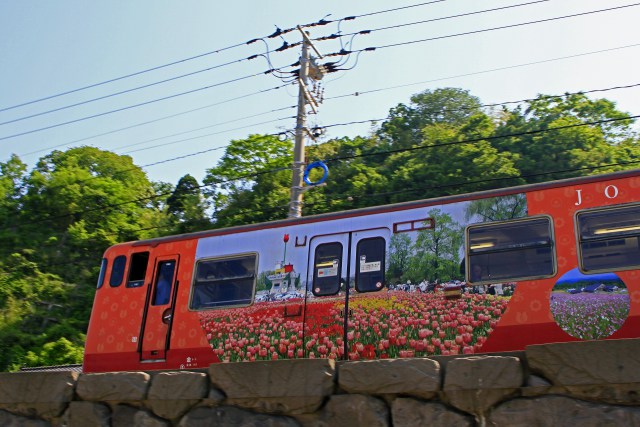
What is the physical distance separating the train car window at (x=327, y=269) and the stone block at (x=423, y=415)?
18.8 ft

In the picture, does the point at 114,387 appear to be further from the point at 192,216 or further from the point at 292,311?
the point at 192,216

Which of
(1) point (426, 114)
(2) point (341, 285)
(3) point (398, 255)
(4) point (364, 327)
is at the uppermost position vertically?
(1) point (426, 114)

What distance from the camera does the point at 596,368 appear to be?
13.0ft

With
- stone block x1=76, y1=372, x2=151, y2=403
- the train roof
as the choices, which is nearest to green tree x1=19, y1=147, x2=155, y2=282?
the train roof

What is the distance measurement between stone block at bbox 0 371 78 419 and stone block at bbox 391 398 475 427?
2651mm

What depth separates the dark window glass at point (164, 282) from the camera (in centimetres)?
1166

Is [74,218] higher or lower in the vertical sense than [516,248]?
higher

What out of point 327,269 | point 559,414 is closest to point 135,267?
point 327,269

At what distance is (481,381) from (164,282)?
27.3ft

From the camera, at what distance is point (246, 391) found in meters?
4.83

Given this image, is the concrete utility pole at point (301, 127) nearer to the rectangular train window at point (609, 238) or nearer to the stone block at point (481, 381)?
the rectangular train window at point (609, 238)

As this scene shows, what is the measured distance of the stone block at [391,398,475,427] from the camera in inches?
168

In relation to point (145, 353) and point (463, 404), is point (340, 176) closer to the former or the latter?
point (145, 353)

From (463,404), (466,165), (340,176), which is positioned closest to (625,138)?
(466,165)
